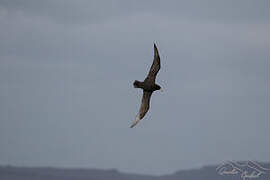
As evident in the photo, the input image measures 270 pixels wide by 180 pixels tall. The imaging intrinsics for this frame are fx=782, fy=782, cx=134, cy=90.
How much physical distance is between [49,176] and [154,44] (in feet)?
450

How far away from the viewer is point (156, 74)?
62.4 meters

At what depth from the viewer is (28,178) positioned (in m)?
192

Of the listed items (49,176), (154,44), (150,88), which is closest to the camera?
(154,44)

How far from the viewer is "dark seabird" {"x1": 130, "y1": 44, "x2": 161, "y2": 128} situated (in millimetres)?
61219

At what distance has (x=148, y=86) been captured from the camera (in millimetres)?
62125

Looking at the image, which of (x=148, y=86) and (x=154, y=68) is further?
(x=148, y=86)

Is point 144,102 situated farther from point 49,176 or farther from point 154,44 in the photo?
point 49,176

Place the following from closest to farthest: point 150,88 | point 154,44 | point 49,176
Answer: point 154,44 → point 150,88 → point 49,176

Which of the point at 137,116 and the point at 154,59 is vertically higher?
the point at 154,59

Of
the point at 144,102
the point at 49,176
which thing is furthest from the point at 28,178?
the point at 144,102

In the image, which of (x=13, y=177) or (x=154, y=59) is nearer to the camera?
(x=154, y=59)

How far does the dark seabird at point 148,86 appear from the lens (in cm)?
6122

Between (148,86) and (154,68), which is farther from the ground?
(154,68)

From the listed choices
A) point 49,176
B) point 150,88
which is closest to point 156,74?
point 150,88
